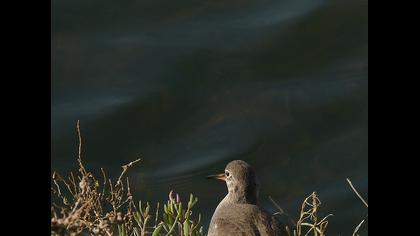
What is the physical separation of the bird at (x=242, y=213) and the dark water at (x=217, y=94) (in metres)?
2.78

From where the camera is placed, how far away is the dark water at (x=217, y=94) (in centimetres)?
1002

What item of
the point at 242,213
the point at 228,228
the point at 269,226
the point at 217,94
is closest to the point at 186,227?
the point at 228,228

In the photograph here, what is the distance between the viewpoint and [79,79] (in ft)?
35.9

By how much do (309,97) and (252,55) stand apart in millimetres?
919

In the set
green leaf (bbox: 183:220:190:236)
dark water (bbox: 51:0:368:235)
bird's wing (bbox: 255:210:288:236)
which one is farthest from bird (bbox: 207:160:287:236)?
dark water (bbox: 51:0:368:235)

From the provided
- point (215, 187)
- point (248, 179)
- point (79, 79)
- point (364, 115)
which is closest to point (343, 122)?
point (364, 115)

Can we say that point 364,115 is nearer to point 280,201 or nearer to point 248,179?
point 280,201

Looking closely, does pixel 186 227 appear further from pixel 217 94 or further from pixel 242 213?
pixel 217 94

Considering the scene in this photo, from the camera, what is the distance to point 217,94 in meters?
10.8

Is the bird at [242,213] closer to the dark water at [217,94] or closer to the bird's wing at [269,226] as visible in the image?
the bird's wing at [269,226]

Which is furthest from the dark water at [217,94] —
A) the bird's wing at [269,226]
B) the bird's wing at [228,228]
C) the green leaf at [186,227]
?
the green leaf at [186,227]

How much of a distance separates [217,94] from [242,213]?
16.0ft

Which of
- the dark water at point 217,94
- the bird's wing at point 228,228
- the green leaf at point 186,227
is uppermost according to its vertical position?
the dark water at point 217,94
